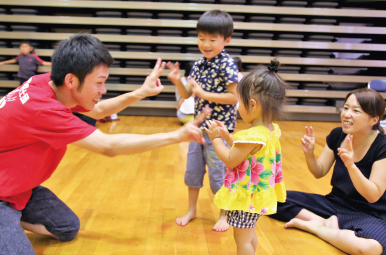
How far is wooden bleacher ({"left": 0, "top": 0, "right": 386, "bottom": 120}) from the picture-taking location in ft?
17.3

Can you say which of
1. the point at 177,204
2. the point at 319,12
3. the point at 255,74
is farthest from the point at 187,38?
the point at 255,74

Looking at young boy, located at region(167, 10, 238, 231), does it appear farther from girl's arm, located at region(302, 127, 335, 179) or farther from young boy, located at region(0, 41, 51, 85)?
young boy, located at region(0, 41, 51, 85)

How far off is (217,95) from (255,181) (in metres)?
0.60

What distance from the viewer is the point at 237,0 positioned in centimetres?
541

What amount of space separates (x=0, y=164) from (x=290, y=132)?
3968 mm

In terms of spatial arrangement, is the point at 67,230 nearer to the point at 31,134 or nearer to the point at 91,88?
the point at 31,134

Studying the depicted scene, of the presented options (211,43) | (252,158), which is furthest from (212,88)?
(252,158)

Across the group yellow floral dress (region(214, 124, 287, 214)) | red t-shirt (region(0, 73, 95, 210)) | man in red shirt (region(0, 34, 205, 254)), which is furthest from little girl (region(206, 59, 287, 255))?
red t-shirt (region(0, 73, 95, 210))

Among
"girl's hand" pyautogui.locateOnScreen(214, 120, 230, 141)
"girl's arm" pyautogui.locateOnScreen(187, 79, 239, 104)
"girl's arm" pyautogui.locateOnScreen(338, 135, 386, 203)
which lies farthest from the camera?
"girl's arm" pyautogui.locateOnScreen(187, 79, 239, 104)

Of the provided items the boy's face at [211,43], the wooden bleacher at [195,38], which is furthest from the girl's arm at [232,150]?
the wooden bleacher at [195,38]

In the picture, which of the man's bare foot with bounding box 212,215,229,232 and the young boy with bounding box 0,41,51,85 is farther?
the young boy with bounding box 0,41,51,85

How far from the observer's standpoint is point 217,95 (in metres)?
1.77

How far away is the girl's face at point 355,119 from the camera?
170 cm

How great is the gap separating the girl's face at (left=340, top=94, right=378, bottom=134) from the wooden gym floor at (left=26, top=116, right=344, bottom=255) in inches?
26.4
